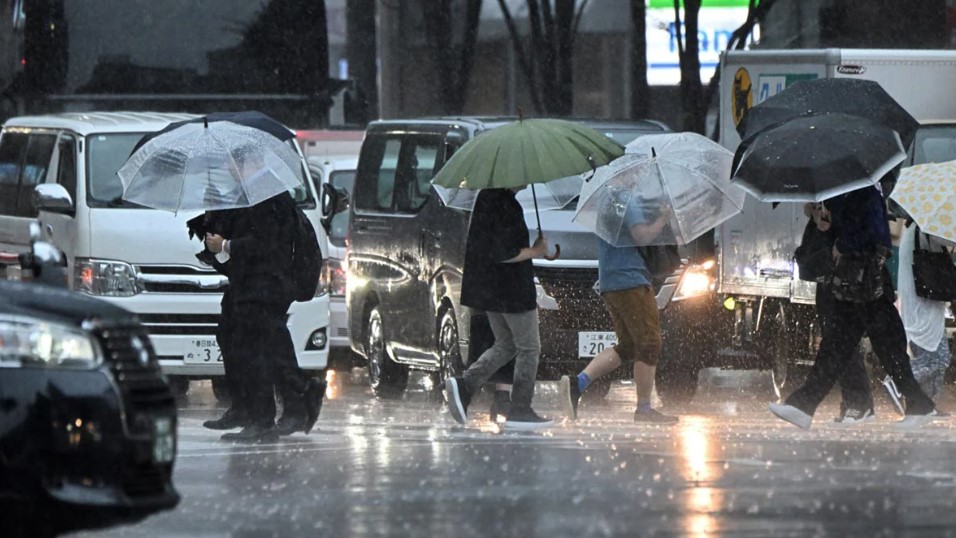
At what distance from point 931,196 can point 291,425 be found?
384 centimetres

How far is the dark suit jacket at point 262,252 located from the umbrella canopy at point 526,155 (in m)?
1.10

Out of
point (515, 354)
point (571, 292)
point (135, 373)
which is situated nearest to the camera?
point (135, 373)

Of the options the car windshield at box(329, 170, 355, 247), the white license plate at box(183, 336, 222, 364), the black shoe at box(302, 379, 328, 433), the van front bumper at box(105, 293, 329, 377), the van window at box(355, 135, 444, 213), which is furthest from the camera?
the car windshield at box(329, 170, 355, 247)

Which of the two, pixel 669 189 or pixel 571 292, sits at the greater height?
pixel 669 189

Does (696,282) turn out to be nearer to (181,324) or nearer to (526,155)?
(526,155)

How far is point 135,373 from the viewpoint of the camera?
23.4ft

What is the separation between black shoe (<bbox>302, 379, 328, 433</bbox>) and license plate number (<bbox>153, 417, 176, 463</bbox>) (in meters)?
4.11

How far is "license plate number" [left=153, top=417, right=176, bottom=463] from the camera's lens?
718 centimetres

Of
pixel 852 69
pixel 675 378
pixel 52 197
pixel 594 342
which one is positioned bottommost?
pixel 675 378

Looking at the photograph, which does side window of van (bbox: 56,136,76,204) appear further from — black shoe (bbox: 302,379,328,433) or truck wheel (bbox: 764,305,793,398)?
truck wheel (bbox: 764,305,793,398)

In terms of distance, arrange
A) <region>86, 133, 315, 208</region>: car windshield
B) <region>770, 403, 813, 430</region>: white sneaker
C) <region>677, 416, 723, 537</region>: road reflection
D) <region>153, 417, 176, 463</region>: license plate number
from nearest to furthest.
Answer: <region>153, 417, 176, 463</region>: license plate number < <region>677, 416, 723, 537</region>: road reflection < <region>770, 403, 813, 430</region>: white sneaker < <region>86, 133, 315, 208</region>: car windshield

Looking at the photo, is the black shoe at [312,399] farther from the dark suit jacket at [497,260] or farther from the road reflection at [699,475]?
the road reflection at [699,475]

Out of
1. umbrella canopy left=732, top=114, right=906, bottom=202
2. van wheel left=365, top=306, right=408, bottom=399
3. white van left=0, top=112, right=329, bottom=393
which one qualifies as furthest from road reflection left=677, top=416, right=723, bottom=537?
van wheel left=365, top=306, right=408, bottom=399

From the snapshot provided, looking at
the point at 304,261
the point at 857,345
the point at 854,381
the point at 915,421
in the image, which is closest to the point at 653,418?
the point at 854,381
